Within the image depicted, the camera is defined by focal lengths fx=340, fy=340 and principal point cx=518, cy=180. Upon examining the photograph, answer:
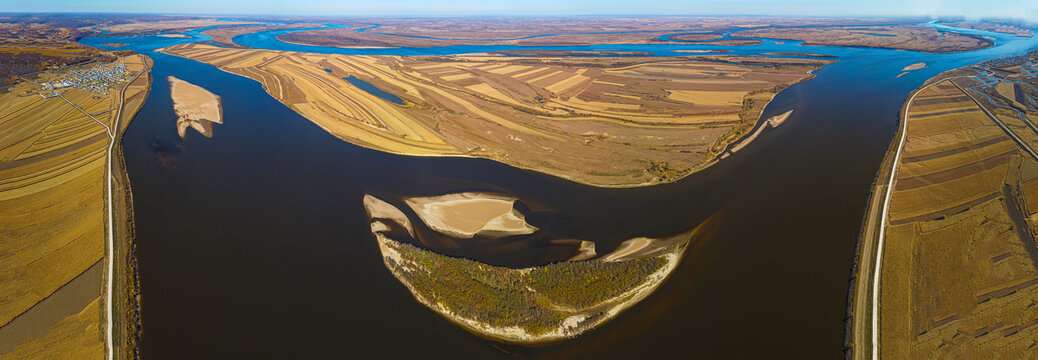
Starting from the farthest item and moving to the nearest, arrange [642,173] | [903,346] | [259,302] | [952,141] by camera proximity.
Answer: [952,141], [642,173], [259,302], [903,346]

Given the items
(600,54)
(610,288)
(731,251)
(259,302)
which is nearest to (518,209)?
(610,288)

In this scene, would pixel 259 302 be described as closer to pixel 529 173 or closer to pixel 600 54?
pixel 529 173

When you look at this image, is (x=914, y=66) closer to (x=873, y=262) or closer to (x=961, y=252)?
(x=961, y=252)

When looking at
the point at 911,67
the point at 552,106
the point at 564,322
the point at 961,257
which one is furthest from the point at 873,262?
the point at 911,67

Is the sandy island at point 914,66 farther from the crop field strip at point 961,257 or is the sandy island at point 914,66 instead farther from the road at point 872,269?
the road at point 872,269

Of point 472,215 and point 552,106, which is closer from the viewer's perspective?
point 472,215
